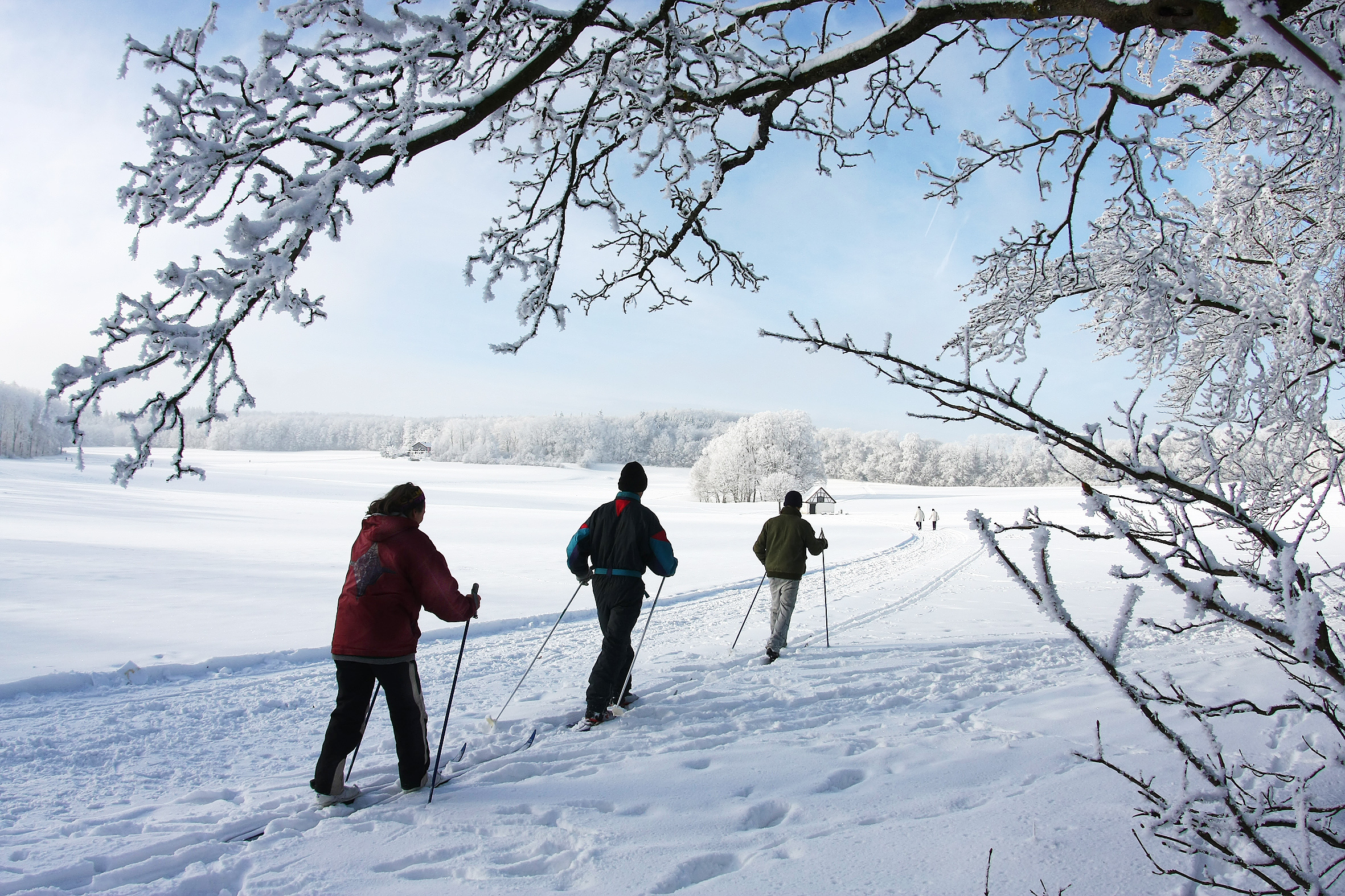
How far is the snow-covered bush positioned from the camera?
195 feet

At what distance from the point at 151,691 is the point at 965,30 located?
746 cm

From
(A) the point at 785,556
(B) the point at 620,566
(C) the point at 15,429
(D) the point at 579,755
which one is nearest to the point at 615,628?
(B) the point at 620,566

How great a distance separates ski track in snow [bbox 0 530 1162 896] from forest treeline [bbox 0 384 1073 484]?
195 feet

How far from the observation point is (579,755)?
161 inches

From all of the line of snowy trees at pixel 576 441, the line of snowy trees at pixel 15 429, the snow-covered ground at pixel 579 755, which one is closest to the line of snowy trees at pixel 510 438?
the line of snowy trees at pixel 576 441

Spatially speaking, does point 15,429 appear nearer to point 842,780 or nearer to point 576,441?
point 576,441

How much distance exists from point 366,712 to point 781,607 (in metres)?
4.38

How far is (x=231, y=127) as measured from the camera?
2.57 meters

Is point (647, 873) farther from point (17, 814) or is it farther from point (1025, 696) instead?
point (1025, 696)

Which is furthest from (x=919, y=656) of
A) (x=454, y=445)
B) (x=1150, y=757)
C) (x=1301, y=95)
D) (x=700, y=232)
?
(x=454, y=445)

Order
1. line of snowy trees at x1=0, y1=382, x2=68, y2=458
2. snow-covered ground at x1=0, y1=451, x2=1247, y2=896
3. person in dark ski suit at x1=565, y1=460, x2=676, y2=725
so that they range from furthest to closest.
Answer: line of snowy trees at x1=0, y1=382, x2=68, y2=458 → person in dark ski suit at x1=565, y1=460, x2=676, y2=725 → snow-covered ground at x1=0, y1=451, x2=1247, y2=896

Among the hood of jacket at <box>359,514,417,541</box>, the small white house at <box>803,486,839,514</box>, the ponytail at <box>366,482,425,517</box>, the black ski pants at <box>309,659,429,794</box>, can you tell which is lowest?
the small white house at <box>803,486,839,514</box>

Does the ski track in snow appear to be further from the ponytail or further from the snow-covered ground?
the ponytail

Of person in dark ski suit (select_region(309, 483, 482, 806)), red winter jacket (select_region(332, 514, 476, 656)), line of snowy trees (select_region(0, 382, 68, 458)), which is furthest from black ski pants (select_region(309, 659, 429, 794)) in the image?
line of snowy trees (select_region(0, 382, 68, 458))
